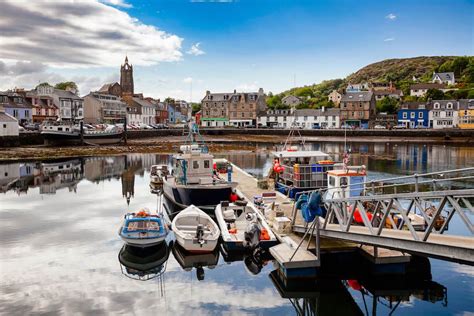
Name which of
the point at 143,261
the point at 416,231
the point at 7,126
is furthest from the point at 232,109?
the point at 416,231

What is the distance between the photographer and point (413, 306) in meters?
15.0

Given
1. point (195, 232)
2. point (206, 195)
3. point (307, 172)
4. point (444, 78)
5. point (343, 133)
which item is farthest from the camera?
point (444, 78)

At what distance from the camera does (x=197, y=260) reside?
19.5 metres

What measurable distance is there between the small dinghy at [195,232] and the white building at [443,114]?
9670 centimetres

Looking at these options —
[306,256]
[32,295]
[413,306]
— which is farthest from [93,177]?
[413,306]

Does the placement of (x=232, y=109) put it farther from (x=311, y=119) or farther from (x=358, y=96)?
(x=358, y=96)

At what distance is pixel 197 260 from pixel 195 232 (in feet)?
5.54

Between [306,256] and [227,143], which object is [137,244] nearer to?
[306,256]

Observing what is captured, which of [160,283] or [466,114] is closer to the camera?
[160,283]

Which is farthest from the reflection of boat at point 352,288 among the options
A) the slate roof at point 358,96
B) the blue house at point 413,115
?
the slate roof at point 358,96

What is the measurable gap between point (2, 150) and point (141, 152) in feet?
64.8

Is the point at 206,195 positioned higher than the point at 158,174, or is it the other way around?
the point at 206,195

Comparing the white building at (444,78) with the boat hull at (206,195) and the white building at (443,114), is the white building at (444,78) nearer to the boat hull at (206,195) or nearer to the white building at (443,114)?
the white building at (443,114)

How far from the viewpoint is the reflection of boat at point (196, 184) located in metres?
28.1
